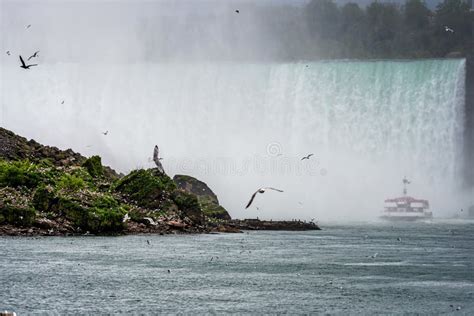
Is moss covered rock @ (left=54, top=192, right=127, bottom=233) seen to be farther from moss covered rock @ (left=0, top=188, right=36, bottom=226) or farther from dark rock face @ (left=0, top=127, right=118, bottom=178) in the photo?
dark rock face @ (left=0, top=127, right=118, bottom=178)

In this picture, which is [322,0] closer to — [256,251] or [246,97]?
[246,97]

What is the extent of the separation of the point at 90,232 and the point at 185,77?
198 ft

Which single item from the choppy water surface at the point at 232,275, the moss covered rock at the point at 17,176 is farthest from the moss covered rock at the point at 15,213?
the moss covered rock at the point at 17,176

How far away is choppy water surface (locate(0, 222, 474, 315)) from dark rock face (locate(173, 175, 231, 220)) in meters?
16.8

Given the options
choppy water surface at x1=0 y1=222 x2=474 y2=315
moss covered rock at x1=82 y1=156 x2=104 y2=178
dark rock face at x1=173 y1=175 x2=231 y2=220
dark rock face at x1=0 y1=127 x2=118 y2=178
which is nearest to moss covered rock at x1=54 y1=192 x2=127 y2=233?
choppy water surface at x1=0 y1=222 x2=474 y2=315

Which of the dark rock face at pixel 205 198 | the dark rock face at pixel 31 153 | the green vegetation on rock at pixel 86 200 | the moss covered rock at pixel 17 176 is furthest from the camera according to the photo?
the dark rock face at pixel 205 198

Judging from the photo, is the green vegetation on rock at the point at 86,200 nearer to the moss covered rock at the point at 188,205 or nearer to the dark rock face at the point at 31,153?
the moss covered rock at the point at 188,205

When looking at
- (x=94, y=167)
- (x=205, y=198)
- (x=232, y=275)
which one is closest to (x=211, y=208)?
(x=205, y=198)

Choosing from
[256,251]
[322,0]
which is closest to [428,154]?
[322,0]

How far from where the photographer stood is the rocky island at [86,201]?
7594cm

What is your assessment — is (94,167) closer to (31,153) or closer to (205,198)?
(31,153)

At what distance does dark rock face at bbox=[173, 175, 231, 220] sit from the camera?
97312mm

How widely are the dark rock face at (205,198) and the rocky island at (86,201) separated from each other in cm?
233

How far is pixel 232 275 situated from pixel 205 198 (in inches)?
1749
